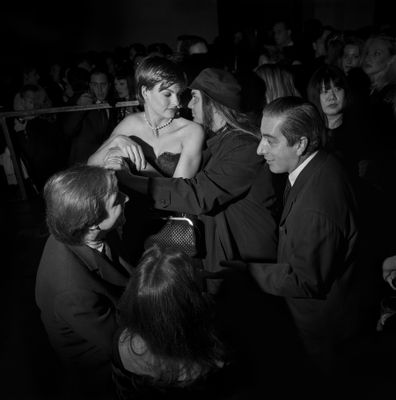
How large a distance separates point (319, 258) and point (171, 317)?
0.65 meters

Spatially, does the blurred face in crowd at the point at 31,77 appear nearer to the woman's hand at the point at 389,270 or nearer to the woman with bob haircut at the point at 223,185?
the woman with bob haircut at the point at 223,185

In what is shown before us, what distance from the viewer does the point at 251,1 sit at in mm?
9633

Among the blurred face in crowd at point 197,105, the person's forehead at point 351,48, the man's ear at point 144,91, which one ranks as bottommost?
the blurred face in crowd at point 197,105

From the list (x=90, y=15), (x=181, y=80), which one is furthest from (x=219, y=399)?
(x=90, y=15)

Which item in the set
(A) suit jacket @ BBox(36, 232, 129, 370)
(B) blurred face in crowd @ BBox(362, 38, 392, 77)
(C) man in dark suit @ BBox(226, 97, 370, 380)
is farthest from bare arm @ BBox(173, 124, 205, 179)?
(B) blurred face in crowd @ BBox(362, 38, 392, 77)

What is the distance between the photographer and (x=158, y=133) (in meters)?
2.17

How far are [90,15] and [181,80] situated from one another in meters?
8.59

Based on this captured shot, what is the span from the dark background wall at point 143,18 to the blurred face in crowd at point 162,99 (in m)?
8.09

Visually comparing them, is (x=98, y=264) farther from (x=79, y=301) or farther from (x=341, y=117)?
(x=341, y=117)

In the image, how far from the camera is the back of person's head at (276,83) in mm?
2982

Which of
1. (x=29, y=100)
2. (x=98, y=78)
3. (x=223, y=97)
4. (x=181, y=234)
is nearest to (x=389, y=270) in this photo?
(x=181, y=234)

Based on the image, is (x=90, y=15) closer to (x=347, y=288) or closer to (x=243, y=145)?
(x=243, y=145)

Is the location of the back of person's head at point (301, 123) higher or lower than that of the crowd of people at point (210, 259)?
higher

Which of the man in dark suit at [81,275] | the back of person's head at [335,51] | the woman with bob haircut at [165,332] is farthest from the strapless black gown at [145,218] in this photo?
the back of person's head at [335,51]
